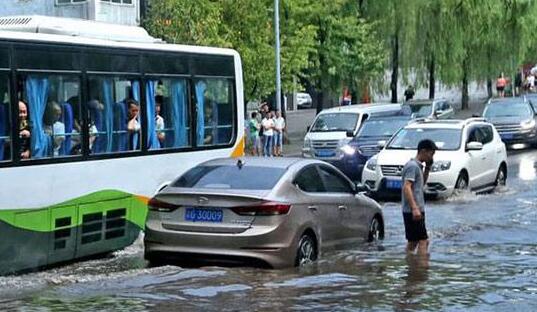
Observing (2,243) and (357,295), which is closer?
(357,295)

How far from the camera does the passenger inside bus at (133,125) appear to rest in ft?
47.8

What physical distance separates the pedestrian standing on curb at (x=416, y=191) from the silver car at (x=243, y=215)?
40.4 inches

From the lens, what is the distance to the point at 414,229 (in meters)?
13.1

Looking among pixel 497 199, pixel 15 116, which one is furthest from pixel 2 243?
pixel 497 199

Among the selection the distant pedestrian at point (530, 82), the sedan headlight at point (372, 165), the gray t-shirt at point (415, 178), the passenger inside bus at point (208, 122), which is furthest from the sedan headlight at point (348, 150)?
the distant pedestrian at point (530, 82)

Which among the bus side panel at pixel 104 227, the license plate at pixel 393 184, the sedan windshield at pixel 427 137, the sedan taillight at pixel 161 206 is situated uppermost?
the sedan windshield at pixel 427 137

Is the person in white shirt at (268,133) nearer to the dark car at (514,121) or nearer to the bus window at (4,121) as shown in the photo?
the dark car at (514,121)

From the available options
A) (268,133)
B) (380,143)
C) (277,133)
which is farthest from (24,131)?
(277,133)

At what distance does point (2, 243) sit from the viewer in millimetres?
11953

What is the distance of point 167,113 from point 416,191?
439 cm

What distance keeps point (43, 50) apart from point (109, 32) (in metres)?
2.01

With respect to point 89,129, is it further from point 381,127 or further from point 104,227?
point 381,127

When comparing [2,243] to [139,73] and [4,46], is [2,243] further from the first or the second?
[139,73]

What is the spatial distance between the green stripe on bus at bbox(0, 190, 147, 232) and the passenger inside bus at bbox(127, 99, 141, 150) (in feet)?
2.42
